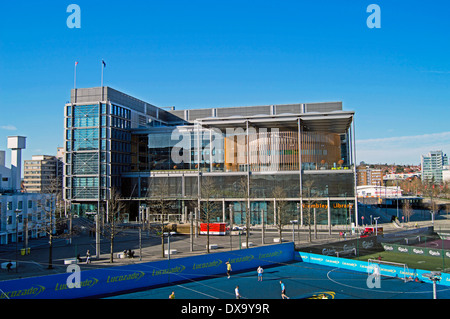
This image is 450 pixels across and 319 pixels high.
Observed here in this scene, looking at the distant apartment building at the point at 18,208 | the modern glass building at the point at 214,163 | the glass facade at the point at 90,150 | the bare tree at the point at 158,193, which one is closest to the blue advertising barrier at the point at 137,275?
the distant apartment building at the point at 18,208

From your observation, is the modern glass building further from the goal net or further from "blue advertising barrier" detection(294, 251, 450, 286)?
the goal net

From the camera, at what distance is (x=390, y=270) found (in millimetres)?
32844

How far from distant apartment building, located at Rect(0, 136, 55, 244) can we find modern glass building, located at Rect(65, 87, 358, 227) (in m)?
12.5

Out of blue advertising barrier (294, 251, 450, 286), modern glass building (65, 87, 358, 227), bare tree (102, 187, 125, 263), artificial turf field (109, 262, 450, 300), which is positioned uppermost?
modern glass building (65, 87, 358, 227)

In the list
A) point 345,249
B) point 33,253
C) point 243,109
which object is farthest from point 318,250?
point 243,109


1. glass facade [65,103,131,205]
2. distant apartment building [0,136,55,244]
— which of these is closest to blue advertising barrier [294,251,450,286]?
distant apartment building [0,136,55,244]

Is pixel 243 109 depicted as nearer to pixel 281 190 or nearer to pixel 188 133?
pixel 188 133

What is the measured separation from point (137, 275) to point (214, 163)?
54.3 metres

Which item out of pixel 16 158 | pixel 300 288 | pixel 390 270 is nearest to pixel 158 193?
pixel 16 158

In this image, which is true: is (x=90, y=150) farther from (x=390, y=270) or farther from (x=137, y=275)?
(x=390, y=270)

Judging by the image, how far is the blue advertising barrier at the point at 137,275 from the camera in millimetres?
24766

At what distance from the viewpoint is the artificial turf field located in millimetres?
27062

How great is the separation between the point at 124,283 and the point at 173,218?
51.6 meters

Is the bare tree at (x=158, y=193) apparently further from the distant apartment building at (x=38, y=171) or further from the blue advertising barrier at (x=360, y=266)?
the distant apartment building at (x=38, y=171)
